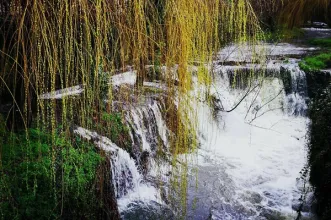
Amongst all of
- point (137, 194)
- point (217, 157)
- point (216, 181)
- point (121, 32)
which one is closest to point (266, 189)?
point (216, 181)

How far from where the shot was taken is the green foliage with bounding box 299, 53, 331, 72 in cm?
973

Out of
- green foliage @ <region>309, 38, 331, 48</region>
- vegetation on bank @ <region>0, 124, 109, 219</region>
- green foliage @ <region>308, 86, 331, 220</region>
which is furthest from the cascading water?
green foliage @ <region>309, 38, 331, 48</region>

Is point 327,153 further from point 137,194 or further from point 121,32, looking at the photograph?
point 121,32

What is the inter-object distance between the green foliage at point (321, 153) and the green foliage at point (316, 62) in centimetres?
466

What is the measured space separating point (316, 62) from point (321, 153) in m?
6.13

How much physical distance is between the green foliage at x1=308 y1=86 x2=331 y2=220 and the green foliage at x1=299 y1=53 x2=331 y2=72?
15.3 ft

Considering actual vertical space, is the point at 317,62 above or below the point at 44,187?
above

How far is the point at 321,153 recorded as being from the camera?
4.65m

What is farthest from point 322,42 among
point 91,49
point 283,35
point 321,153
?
point 91,49

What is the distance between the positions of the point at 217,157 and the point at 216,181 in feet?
3.63

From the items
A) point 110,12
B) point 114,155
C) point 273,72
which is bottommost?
point 114,155

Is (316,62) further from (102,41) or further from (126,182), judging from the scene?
(102,41)

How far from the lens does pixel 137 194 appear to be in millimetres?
5207

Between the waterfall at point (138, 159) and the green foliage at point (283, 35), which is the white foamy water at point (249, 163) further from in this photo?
the green foliage at point (283, 35)
